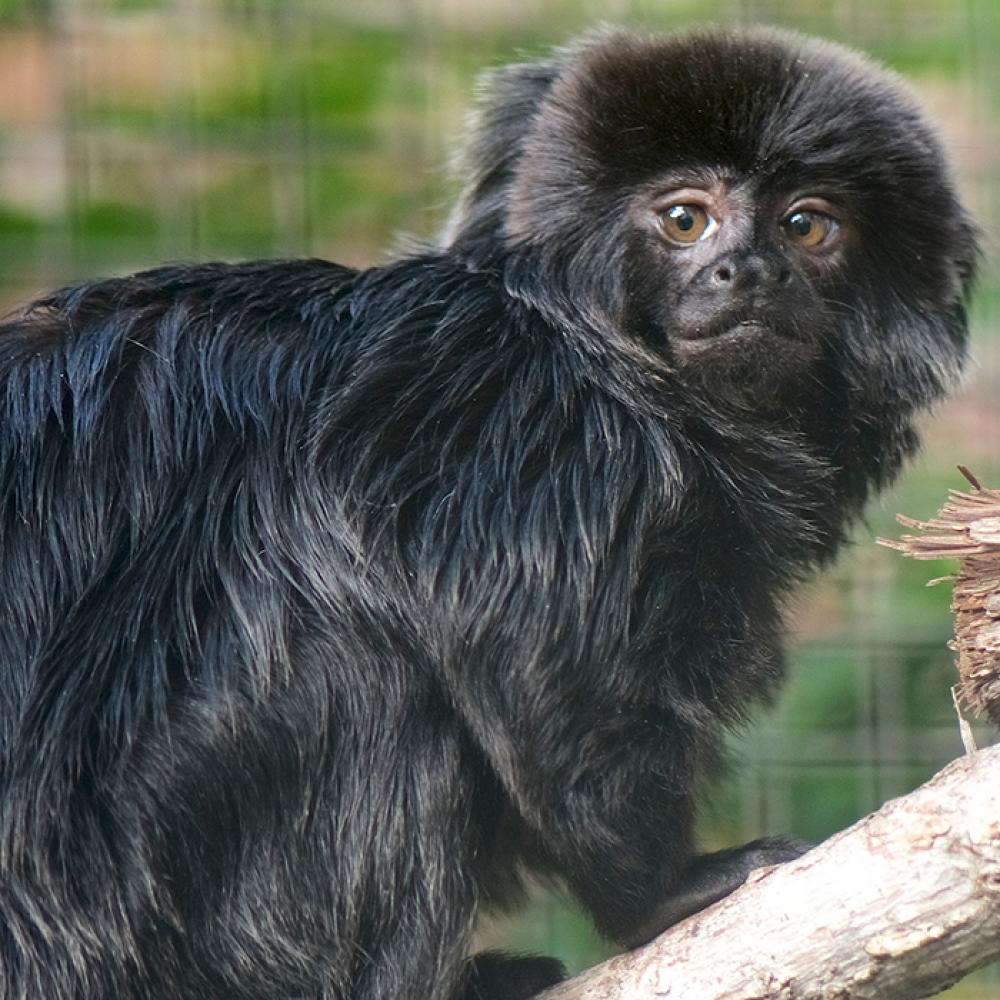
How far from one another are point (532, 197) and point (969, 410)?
3.13m

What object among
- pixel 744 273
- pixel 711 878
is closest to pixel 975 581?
pixel 711 878

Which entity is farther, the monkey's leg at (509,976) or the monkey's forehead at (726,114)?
the monkey's forehead at (726,114)

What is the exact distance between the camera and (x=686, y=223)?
3.25m

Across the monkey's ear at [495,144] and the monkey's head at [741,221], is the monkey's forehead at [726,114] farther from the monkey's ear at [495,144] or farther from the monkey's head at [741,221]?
the monkey's ear at [495,144]

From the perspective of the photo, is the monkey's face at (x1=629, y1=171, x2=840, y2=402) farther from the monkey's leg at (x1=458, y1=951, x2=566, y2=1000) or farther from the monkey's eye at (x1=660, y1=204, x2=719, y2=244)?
the monkey's leg at (x1=458, y1=951, x2=566, y2=1000)

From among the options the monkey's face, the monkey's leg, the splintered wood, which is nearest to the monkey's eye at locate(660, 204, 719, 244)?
the monkey's face

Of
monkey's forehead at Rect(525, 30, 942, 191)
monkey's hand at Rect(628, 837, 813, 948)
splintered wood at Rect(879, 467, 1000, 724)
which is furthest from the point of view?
monkey's forehead at Rect(525, 30, 942, 191)

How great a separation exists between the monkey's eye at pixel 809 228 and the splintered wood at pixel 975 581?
2.71 feet

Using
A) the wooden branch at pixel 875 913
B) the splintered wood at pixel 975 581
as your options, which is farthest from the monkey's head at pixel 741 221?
the wooden branch at pixel 875 913

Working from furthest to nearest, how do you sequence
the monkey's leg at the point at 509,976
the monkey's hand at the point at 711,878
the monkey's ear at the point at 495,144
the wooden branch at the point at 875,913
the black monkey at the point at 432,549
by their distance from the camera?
the monkey's ear at the point at 495,144 → the monkey's leg at the point at 509,976 → the monkey's hand at the point at 711,878 → the black monkey at the point at 432,549 → the wooden branch at the point at 875,913

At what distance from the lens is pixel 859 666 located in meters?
5.68

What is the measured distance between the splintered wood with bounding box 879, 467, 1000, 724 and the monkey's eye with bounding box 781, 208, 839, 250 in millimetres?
827

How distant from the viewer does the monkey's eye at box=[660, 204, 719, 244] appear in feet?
10.6

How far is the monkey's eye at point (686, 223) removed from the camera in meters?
3.23
